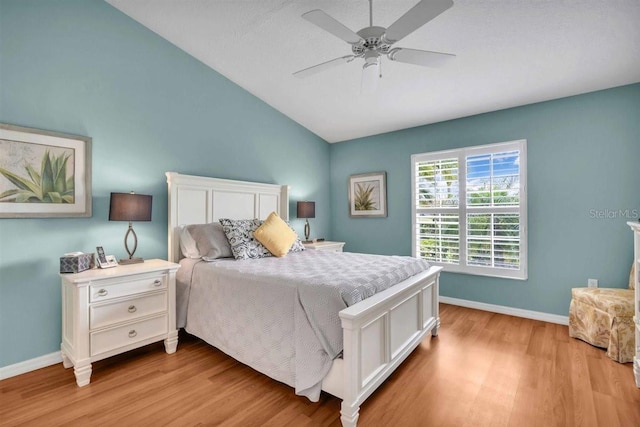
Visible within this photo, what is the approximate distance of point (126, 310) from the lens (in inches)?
93.0

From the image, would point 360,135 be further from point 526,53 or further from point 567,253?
point 567,253

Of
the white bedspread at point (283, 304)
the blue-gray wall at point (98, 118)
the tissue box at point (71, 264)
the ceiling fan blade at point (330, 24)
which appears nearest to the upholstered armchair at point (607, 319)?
the white bedspread at point (283, 304)

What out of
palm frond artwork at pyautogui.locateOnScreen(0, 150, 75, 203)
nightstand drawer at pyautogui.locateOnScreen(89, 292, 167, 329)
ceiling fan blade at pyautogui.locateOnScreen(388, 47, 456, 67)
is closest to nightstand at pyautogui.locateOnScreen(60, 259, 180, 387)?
nightstand drawer at pyautogui.locateOnScreen(89, 292, 167, 329)

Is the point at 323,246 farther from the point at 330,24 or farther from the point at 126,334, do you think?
the point at 330,24

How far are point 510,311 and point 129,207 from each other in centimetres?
420

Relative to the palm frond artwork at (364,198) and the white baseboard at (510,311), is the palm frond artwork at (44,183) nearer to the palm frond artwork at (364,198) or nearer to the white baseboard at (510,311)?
the palm frond artwork at (364,198)

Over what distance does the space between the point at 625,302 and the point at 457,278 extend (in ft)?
5.38

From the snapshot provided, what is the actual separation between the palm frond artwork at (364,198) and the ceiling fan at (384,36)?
248 centimetres

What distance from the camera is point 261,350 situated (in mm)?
2129

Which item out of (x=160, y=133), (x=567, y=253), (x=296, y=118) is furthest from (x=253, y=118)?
(x=567, y=253)

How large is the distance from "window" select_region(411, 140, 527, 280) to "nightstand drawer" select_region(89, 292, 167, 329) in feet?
10.7

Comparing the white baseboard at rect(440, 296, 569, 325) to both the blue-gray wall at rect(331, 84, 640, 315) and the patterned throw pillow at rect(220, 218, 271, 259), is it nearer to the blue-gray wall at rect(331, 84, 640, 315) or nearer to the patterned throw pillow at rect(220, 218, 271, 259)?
the blue-gray wall at rect(331, 84, 640, 315)

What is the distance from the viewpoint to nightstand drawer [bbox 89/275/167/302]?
2195 millimetres

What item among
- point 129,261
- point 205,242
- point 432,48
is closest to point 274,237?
point 205,242
